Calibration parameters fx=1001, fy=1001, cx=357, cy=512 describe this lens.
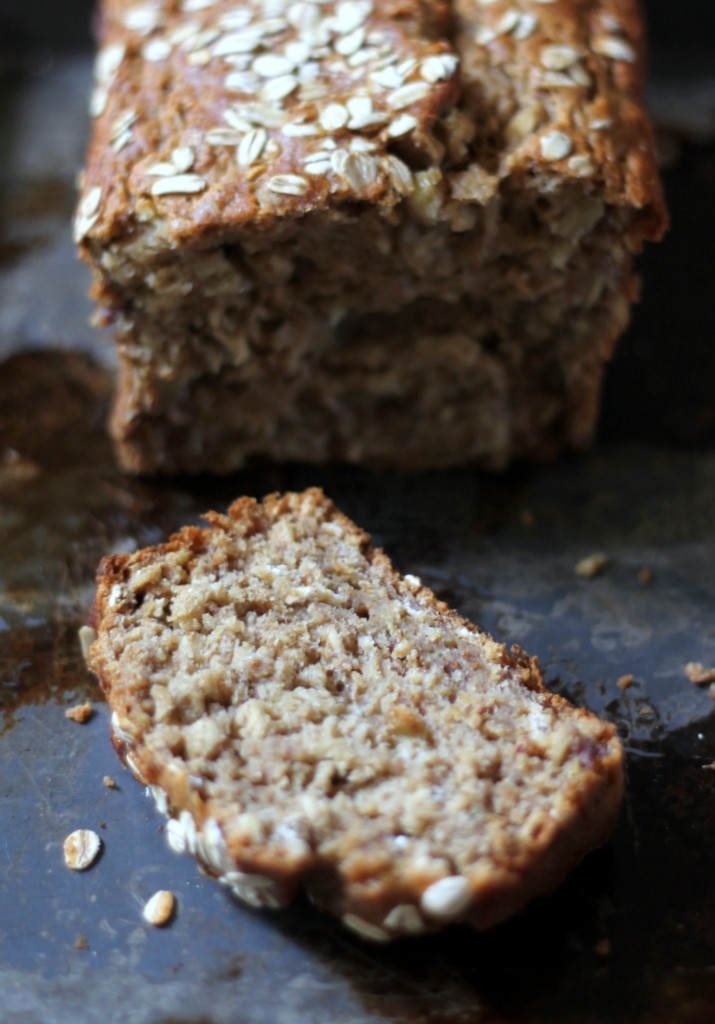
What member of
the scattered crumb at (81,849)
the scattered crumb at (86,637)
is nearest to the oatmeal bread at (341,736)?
the scattered crumb at (86,637)

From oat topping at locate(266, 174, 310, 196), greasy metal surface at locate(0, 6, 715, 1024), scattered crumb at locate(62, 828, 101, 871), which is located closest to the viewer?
greasy metal surface at locate(0, 6, 715, 1024)

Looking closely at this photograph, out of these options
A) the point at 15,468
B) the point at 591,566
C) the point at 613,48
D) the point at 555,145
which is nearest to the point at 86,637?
A: the point at 15,468

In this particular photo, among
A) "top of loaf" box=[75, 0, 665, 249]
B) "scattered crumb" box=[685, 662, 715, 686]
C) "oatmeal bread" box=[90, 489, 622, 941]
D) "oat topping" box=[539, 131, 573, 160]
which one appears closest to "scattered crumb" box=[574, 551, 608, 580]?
"scattered crumb" box=[685, 662, 715, 686]

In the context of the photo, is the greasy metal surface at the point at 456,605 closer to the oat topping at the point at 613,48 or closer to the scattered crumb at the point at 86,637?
the scattered crumb at the point at 86,637

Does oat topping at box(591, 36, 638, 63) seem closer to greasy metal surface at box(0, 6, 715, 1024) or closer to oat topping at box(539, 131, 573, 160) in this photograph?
oat topping at box(539, 131, 573, 160)

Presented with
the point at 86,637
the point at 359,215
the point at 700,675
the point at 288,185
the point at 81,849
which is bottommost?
the point at 700,675

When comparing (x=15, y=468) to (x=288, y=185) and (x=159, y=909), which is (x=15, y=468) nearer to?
(x=288, y=185)
